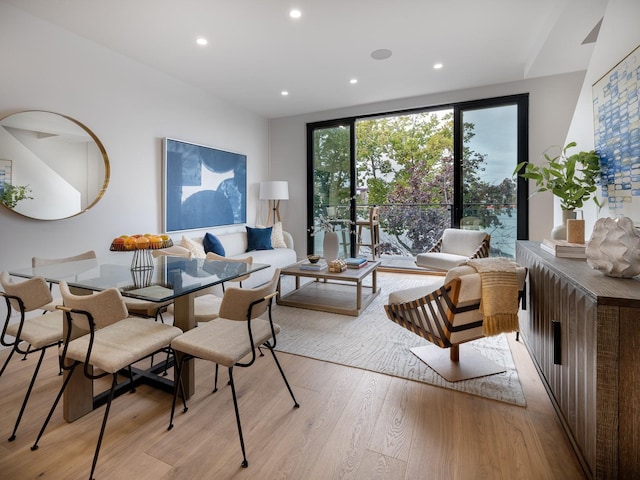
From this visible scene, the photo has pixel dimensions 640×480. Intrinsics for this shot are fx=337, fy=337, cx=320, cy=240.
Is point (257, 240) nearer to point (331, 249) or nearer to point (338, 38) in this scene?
point (331, 249)

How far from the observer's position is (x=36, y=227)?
2920 mm

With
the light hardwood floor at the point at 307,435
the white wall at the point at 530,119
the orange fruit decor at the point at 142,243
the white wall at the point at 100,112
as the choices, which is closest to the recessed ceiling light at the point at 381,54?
the white wall at the point at 530,119

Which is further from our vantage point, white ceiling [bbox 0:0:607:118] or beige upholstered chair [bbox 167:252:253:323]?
white ceiling [bbox 0:0:607:118]

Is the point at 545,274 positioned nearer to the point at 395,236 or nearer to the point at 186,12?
the point at 186,12

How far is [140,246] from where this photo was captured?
6.72ft

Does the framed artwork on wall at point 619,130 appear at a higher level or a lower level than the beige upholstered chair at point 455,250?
higher

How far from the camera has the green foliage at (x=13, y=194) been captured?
2666 millimetres

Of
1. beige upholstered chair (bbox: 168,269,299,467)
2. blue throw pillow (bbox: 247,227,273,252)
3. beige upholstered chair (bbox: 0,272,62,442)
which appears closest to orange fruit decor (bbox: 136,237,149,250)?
beige upholstered chair (bbox: 0,272,62,442)

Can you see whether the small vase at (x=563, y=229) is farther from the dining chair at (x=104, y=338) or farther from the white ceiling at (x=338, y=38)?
the dining chair at (x=104, y=338)

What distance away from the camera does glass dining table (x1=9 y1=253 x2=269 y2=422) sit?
1.68 m

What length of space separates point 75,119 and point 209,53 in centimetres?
146

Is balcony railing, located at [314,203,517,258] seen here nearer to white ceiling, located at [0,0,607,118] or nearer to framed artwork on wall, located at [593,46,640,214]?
white ceiling, located at [0,0,607,118]

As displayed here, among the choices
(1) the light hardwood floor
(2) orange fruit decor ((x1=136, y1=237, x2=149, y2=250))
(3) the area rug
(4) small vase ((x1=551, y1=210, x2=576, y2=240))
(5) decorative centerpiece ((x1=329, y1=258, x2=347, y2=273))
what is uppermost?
(4) small vase ((x1=551, y1=210, x2=576, y2=240))

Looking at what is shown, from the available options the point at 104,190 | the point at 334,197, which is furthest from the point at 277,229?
the point at 104,190
